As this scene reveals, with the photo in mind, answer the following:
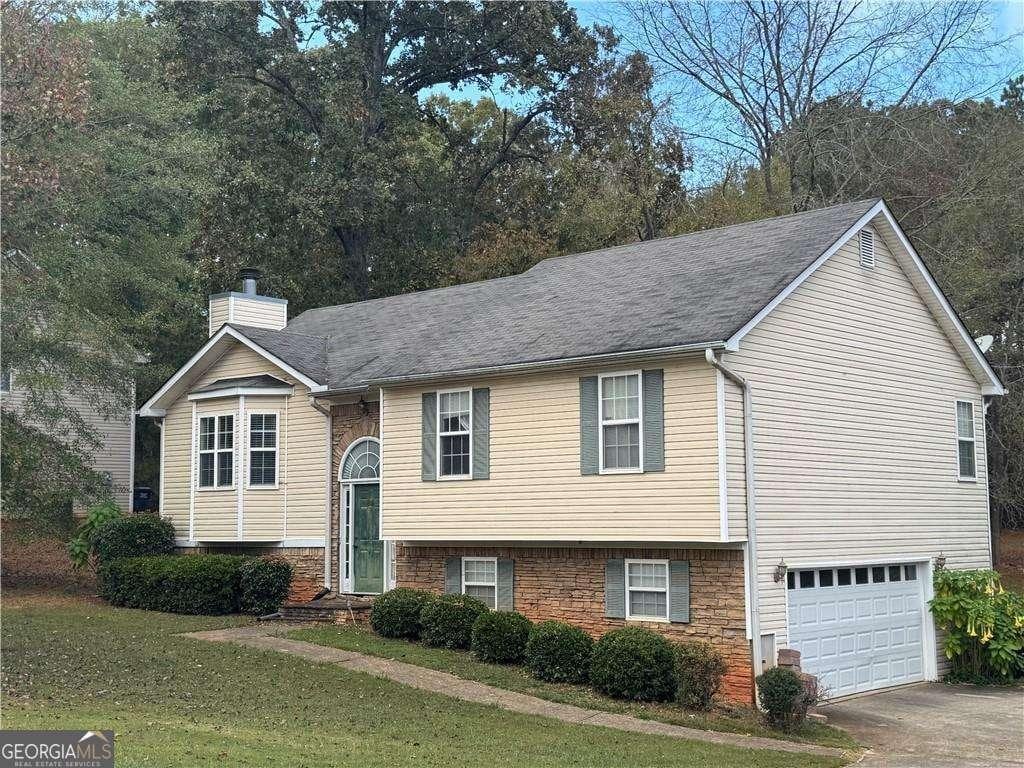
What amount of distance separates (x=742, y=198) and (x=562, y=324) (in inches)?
690

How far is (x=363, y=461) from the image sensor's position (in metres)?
21.5

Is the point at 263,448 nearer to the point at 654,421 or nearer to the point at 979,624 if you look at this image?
the point at 654,421

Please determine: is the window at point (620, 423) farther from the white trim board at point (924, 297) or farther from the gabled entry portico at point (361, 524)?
the gabled entry portico at point (361, 524)

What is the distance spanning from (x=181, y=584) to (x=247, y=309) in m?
6.70

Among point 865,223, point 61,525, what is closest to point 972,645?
point 865,223

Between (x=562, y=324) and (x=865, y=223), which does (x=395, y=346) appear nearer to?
(x=562, y=324)

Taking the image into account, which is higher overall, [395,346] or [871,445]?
[395,346]

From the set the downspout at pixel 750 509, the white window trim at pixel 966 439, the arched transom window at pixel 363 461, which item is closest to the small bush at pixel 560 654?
the downspout at pixel 750 509

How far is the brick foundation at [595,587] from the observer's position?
15594 mm

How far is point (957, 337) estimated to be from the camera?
819 inches

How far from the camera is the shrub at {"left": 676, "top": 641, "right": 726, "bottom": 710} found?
15.0 meters

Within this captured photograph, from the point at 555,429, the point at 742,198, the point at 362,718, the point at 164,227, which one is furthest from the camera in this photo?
the point at 742,198

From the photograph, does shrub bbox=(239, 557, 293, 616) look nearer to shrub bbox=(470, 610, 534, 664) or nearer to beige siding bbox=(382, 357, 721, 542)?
beige siding bbox=(382, 357, 721, 542)

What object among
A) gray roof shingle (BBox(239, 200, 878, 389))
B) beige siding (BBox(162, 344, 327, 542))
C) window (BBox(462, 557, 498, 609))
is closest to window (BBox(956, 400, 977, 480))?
gray roof shingle (BBox(239, 200, 878, 389))
